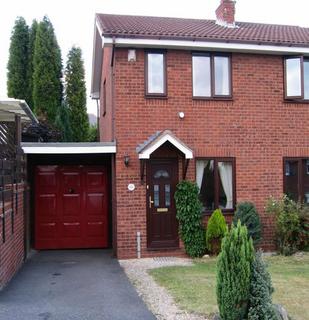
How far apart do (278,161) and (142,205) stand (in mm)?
3939

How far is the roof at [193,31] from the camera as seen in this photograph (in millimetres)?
11609

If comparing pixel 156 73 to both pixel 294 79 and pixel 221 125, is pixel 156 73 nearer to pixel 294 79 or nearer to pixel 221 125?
pixel 221 125

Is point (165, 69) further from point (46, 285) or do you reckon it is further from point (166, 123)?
point (46, 285)

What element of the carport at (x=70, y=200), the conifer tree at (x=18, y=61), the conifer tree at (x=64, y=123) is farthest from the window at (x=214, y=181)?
the conifer tree at (x=18, y=61)

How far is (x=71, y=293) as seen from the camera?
328 inches

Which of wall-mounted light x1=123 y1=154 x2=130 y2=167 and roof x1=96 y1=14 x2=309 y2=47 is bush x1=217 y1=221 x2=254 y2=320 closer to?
wall-mounted light x1=123 y1=154 x2=130 y2=167

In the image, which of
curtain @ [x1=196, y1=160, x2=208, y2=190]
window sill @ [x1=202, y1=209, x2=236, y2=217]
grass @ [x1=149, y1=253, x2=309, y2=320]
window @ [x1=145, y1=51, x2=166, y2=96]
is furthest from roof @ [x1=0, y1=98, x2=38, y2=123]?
window sill @ [x1=202, y1=209, x2=236, y2=217]

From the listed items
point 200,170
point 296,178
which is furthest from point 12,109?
point 296,178

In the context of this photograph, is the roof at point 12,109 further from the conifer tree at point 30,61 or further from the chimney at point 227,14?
the conifer tree at point 30,61

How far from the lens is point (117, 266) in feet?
35.6

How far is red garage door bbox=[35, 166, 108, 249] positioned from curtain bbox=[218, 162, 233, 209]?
3546mm

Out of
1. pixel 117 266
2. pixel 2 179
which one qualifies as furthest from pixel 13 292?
pixel 117 266

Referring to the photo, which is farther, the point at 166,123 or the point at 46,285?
the point at 166,123

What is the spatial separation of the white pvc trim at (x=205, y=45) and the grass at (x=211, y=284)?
5339mm
